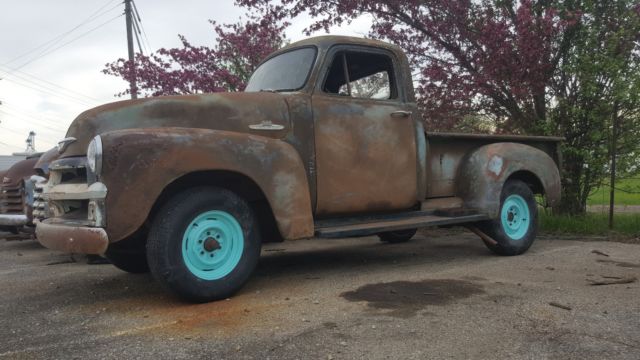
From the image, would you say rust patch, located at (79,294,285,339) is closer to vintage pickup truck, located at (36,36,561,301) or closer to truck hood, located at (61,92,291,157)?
vintage pickup truck, located at (36,36,561,301)

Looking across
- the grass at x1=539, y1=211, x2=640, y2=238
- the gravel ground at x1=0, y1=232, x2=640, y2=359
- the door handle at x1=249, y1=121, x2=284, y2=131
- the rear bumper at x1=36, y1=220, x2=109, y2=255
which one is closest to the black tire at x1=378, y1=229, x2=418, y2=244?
the gravel ground at x1=0, y1=232, x2=640, y2=359

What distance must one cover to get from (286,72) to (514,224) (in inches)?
115

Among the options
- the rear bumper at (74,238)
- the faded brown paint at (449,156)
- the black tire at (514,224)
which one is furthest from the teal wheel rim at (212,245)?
the black tire at (514,224)

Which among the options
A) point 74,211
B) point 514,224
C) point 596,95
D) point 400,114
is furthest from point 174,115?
point 596,95

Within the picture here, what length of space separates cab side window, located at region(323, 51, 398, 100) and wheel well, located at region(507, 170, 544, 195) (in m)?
1.69

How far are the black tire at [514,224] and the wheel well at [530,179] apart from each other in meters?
0.09

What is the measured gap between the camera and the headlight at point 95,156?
11.2 ft

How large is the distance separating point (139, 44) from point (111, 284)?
14.2 meters

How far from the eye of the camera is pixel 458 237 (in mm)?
7395

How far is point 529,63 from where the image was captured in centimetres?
722

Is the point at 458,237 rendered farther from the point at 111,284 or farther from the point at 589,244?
the point at 111,284

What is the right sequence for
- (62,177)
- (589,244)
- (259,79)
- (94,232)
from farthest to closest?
(589,244) < (259,79) < (62,177) < (94,232)

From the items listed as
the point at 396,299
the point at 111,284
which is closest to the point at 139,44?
the point at 111,284

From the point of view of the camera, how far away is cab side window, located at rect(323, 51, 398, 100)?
489 cm
